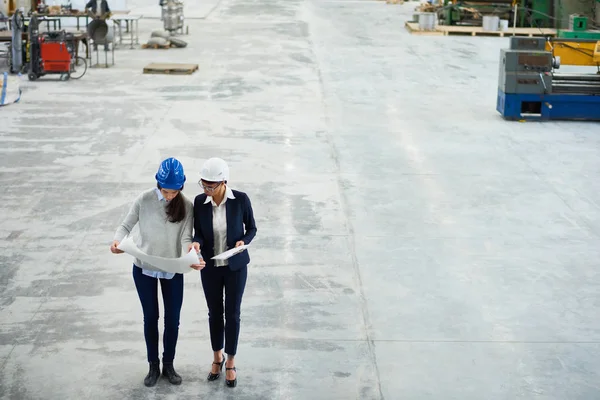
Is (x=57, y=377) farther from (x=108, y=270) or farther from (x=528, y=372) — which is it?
(x=528, y=372)

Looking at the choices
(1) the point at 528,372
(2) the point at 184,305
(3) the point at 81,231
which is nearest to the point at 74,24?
(3) the point at 81,231

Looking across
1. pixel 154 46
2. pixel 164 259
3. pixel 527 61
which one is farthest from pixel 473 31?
pixel 164 259

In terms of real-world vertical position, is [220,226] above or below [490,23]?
above

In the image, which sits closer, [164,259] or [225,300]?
[164,259]

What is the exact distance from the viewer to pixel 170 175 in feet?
20.5

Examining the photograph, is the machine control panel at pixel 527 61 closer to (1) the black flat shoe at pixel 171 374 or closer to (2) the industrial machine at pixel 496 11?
(1) the black flat shoe at pixel 171 374

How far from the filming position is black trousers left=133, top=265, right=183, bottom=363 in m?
6.57

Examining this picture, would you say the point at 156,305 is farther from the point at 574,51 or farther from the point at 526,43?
the point at 574,51

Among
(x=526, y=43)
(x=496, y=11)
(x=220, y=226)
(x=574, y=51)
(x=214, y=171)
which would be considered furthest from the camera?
(x=496, y=11)

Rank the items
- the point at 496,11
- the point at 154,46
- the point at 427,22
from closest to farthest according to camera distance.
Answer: the point at 154,46
the point at 427,22
the point at 496,11

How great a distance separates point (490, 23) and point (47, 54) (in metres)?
16.9

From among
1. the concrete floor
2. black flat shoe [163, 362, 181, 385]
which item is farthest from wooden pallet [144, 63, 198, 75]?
black flat shoe [163, 362, 181, 385]

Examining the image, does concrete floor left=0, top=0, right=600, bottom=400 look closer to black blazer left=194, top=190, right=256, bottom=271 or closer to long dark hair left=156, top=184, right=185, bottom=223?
black blazer left=194, top=190, right=256, bottom=271

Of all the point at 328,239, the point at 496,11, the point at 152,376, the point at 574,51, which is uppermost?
the point at 574,51
